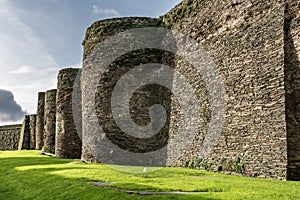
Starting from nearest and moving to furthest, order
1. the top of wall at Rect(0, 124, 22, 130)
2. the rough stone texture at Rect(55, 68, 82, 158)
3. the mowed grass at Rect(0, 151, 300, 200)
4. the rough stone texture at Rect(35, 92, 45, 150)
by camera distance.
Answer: the mowed grass at Rect(0, 151, 300, 200)
the rough stone texture at Rect(55, 68, 82, 158)
the rough stone texture at Rect(35, 92, 45, 150)
the top of wall at Rect(0, 124, 22, 130)

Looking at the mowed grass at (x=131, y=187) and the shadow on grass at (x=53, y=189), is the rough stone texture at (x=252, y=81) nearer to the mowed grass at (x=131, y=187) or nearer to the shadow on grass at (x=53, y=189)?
the mowed grass at (x=131, y=187)

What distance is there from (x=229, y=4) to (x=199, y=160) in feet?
20.1

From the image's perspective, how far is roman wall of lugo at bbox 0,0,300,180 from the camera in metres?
10.8

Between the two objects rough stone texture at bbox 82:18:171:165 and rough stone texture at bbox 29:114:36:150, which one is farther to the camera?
rough stone texture at bbox 29:114:36:150

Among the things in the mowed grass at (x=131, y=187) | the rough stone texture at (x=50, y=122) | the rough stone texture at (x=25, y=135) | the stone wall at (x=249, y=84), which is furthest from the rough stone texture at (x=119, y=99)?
the rough stone texture at (x=25, y=135)

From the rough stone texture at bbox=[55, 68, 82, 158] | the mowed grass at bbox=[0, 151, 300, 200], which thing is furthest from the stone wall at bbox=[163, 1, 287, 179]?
the rough stone texture at bbox=[55, 68, 82, 158]

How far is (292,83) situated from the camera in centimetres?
1073

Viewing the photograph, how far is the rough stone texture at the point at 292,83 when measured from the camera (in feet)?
33.9

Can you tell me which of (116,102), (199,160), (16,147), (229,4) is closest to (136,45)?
(116,102)

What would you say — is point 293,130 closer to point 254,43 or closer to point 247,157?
point 247,157

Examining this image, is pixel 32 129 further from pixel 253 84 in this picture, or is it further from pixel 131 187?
pixel 131 187

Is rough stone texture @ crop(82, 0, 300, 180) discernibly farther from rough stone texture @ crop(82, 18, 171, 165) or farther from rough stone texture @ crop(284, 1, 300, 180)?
rough stone texture @ crop(82, 18, 171, 165)

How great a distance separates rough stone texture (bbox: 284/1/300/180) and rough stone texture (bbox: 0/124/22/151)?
3932 centimetres

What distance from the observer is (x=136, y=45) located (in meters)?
17.5
